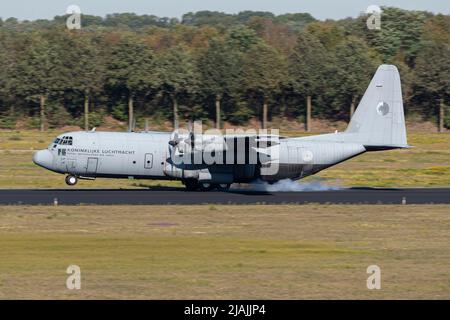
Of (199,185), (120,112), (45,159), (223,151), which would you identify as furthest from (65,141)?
(120,112)

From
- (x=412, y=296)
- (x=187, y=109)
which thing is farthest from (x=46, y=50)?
(x=412, y=296)

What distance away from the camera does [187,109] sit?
8125cm

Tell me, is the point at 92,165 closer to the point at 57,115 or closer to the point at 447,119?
the point at 57,115

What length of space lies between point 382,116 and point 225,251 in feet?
58.2

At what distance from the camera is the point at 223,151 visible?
1558 inches

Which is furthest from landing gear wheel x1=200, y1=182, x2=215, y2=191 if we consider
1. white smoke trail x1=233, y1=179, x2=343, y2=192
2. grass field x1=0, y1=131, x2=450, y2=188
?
grass field x1=0, y1=131, x2=450, y2=188

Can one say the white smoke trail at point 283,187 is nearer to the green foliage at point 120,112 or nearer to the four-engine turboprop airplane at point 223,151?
the four-engine turboprop airplane at point 223,151

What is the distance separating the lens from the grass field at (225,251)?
19.0 meters

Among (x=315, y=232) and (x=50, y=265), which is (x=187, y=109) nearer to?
(x=315, y=232)

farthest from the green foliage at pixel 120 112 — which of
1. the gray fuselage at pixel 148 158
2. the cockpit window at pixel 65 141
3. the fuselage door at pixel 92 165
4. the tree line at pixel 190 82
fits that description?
the fuselage door at pixel 92 165

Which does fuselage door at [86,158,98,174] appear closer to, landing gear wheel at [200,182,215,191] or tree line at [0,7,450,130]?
landing gear wheel at [200,182,215,191]

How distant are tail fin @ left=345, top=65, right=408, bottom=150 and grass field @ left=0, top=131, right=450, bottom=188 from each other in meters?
7.25

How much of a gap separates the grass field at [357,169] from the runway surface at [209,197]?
449cm

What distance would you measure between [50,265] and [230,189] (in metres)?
20.9
